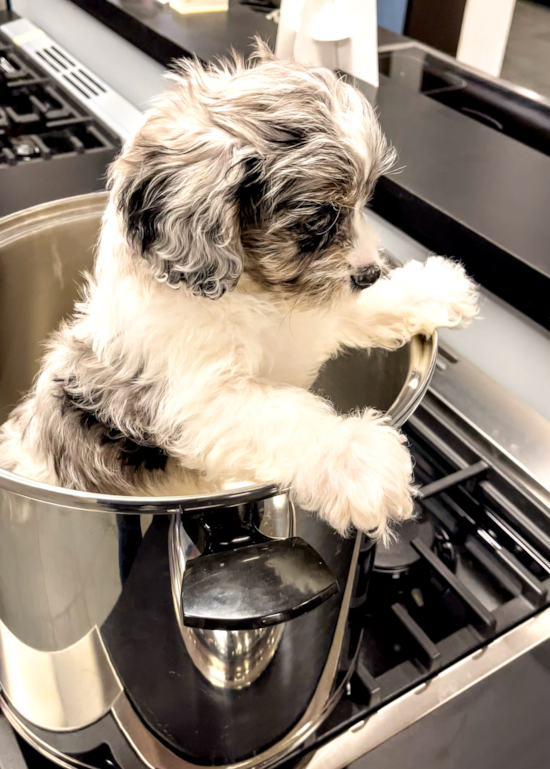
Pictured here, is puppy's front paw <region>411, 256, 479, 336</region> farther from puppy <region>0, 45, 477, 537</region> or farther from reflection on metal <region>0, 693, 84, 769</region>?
reflection on metal <region>0, 693, 84, 769</region>

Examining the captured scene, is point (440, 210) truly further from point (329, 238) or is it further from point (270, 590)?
point (270, 590)

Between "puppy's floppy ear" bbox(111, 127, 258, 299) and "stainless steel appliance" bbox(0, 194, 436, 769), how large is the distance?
0.27 metres

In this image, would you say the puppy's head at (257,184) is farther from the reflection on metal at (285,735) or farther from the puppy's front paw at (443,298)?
the reflection on metal at (285,735)

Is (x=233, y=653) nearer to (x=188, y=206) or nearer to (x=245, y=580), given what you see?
(x=245, y=580)

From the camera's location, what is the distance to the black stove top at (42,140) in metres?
1.71

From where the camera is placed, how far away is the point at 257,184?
840mm

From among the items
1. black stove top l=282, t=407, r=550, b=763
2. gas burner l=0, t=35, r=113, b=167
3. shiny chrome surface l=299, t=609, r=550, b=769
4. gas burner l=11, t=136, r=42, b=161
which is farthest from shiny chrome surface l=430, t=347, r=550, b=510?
gas burner l=11, t=136, r=42, b=161

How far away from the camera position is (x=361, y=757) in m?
0.99

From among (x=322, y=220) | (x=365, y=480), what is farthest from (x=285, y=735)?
(x=322, y=220)

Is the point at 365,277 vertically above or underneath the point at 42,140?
above

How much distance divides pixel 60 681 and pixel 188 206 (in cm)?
62

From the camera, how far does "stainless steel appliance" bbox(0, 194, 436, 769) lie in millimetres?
690

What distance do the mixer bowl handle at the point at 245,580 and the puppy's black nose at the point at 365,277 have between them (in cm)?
35

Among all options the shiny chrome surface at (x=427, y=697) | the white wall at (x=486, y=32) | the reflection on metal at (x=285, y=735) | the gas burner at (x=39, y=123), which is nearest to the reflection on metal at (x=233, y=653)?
the reflection on metal at (x=285, y=735)
